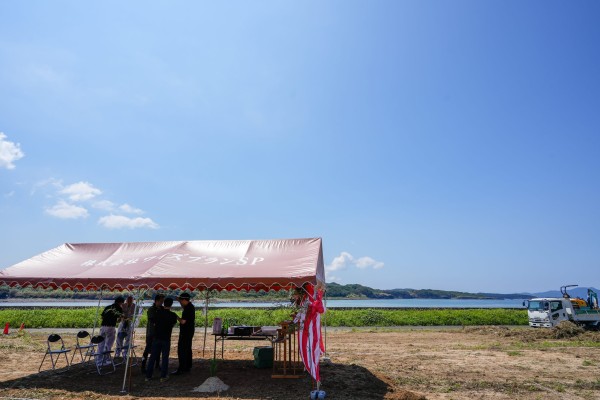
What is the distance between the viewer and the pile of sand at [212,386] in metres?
7.56

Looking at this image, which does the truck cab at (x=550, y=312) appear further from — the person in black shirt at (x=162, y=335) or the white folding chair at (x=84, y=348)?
the white folding chair at (x=84, y=348)

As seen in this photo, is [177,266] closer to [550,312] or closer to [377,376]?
[377,376]

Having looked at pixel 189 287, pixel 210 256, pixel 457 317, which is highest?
pixel 210 256

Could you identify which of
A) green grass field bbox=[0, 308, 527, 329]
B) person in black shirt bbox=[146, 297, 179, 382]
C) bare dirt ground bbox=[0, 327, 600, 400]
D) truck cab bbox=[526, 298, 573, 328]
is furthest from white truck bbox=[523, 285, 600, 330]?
person in black shirt bbox=[146, 297, 179, 382]

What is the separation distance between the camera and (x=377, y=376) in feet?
30.2

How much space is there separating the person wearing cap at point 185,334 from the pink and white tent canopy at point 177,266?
955 mm

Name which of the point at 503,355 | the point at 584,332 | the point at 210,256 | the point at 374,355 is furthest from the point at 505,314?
the point at 210,256

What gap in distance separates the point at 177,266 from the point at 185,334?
169cm

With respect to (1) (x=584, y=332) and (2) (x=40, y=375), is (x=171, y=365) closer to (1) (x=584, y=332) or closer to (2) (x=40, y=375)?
(2) (x=40, y=375)

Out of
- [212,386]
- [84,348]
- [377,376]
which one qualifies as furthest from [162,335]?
[377,376]

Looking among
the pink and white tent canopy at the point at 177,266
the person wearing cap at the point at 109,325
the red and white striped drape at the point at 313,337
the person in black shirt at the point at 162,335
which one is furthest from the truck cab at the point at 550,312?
the person wearing cap at the point at 109,325

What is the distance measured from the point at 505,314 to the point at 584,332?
10004mm

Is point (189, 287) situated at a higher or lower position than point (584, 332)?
higher

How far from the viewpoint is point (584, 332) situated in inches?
754
